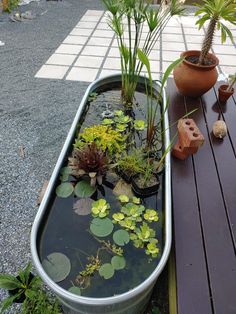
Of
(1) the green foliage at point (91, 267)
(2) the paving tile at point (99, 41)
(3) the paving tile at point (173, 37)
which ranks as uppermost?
(2) the paving tile at point (99, 41)

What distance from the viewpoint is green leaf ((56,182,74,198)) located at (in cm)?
132

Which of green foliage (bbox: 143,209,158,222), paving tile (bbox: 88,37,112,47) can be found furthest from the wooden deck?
paving tile (bbox: 88,37,112,47)

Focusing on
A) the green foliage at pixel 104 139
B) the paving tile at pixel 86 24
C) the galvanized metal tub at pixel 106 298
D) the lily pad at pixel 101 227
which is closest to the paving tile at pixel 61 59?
the paving tile at pixel 86 24

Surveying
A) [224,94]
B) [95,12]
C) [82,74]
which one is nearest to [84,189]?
[224,94]

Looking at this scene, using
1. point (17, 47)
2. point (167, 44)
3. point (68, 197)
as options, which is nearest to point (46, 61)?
point (17, 47)

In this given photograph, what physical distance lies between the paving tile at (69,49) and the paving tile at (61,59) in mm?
94

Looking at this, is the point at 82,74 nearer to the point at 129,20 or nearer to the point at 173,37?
the point at 129,20

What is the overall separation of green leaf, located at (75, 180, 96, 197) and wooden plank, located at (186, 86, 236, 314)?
20.3 inches

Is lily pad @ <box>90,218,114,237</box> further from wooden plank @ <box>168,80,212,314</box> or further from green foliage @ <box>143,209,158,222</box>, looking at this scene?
wooden plank @ <box>168,80,212,314</box>

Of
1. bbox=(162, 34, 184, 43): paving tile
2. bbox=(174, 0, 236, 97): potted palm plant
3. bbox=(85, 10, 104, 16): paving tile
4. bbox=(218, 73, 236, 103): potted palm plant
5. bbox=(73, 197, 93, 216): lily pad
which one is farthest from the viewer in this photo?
bbox=(85, 10, 104, 16): paving tile

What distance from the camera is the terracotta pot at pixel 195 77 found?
6.15 ft

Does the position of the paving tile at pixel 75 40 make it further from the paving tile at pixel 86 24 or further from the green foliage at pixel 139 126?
the green foliage at pixel 139 126

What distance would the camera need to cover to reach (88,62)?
3.15 meters

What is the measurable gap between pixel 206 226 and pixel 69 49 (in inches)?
110
